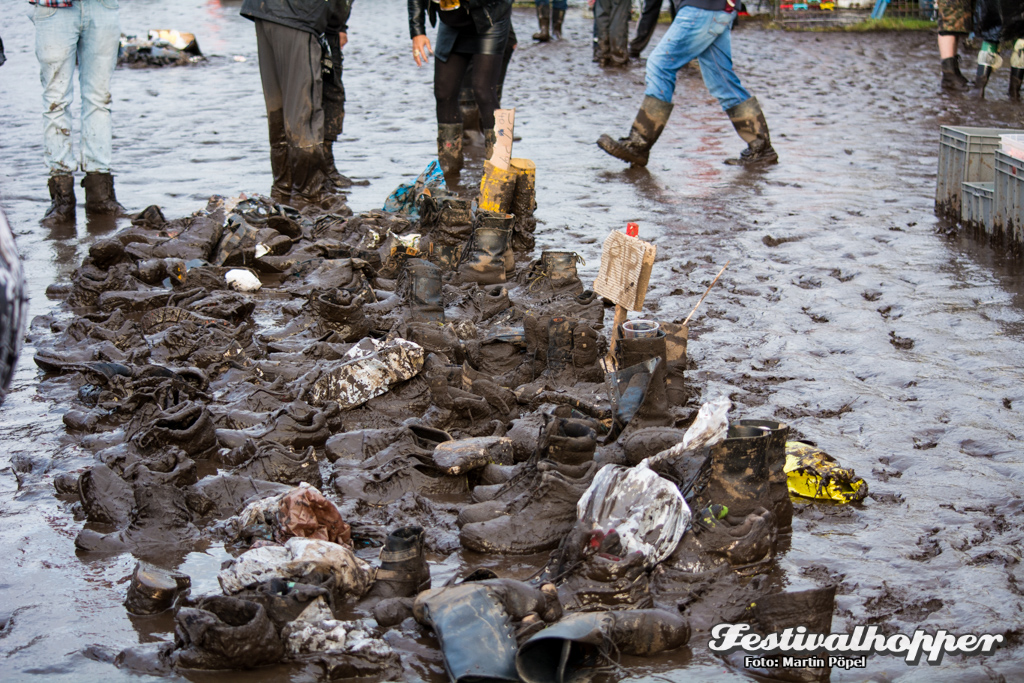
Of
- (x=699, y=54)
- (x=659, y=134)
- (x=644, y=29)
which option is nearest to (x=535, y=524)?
(x=659, y=134)

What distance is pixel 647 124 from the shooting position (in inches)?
320

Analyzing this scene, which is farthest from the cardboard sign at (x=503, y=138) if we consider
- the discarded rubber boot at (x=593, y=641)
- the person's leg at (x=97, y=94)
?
the discarded rubber boot at (x=593, y=641)

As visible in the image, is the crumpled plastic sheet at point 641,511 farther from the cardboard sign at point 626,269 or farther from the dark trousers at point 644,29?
the dark trousers at point 644,29

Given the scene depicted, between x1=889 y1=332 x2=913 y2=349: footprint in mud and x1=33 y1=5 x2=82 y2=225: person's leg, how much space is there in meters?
5.58

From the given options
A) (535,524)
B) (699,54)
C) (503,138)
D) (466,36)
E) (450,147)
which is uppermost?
(466,36)

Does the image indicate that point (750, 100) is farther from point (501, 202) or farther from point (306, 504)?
point (306, 504)

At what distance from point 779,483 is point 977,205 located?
407 cm

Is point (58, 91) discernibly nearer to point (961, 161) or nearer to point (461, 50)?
point (461, 50)

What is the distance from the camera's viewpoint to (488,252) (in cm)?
528

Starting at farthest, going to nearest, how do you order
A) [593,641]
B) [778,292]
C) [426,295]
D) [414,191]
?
[414,191] < [778,292] < [426,295] < [593,641]

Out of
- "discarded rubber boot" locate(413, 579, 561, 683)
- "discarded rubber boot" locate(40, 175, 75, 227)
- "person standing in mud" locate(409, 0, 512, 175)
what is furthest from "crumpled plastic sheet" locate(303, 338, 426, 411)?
"discarded rubber boot" locate(40, 175, 75, 227)

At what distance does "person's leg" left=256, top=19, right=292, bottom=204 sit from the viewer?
6.97 meters

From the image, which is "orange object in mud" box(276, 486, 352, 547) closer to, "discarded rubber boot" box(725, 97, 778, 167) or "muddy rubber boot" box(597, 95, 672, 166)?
"muddy rubber boot" box(597, 95, 672, 166)

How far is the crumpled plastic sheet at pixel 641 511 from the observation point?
269 centimetres
